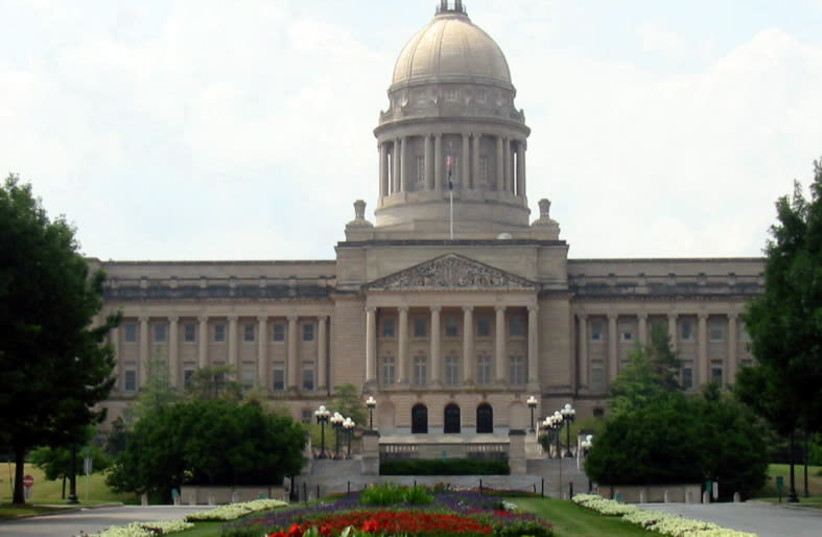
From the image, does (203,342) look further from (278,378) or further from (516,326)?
(516,326)

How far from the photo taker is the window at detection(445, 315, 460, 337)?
133 meters

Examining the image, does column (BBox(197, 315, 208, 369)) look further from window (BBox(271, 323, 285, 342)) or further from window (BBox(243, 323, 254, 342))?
window (BBox(271, 323, 285, 342))

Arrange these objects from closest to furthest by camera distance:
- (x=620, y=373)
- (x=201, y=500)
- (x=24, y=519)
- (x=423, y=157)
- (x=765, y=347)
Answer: (x=24, y=519)
(x=765, y=347)
(x=201, y=500)
(x=620, y=373)
(x=423, y=157)

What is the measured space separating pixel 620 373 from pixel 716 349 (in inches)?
374

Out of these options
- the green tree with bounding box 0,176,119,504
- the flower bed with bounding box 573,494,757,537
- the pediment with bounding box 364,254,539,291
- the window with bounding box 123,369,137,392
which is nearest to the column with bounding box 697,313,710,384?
the pediment with bounding box 364,254,539,291

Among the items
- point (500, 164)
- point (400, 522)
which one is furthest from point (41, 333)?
point (500, 164)

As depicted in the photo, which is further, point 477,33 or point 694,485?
point 477,33

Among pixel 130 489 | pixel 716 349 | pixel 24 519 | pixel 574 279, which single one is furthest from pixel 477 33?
pixel 24 519

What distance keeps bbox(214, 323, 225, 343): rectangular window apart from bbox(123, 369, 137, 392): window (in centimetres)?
675

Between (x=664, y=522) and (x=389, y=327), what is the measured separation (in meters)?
84.9

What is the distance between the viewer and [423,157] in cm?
14562

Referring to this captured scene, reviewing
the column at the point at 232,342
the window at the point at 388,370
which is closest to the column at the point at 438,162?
the window at the point at 388,370

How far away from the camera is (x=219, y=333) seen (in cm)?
13900

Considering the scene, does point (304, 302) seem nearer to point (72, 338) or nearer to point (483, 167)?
point (483, 167)
